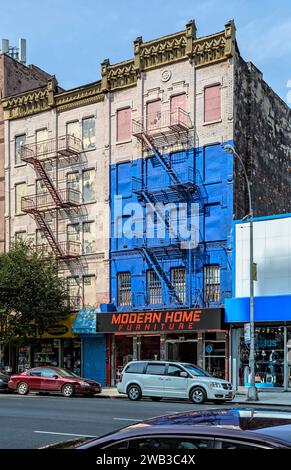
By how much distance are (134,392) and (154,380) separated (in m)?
1.15

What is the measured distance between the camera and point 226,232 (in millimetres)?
30859

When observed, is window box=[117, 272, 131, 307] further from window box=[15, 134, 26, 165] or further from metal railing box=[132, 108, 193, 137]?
window box=[15, 134, 26, 165]

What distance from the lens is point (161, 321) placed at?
31.4 metres

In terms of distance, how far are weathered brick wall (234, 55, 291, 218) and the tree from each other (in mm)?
11046

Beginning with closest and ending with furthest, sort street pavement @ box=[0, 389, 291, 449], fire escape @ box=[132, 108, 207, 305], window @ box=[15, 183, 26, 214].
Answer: street pavement @ box=[0, 389, 291, 449] < fire escape @ box=[132, 108, 207, 305] < window @ box=[15, 183, 26, 214]

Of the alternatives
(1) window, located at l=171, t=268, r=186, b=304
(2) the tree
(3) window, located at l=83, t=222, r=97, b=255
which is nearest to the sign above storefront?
(1) window, located at l=171, t=268, r=186, b=304

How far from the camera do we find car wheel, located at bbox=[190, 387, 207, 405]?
22984 millimetres

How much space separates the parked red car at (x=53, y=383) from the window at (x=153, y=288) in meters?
6.87

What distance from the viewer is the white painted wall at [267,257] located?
28.9m

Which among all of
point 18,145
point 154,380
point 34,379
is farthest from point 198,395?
point 18,145

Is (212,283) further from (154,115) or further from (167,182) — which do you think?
(154,115)

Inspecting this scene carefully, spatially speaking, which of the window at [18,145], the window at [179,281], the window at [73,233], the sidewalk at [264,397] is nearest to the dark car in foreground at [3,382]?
the sidewalk at [264,397]

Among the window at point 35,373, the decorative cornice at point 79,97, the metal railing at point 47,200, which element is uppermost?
the decorative cornice at point 79,97

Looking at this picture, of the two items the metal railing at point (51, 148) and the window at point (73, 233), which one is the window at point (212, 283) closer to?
the window at point (73, 233)
